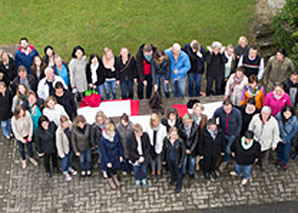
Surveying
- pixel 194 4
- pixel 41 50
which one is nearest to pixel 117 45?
pixel 41 50

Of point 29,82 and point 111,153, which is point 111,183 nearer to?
point 111,153

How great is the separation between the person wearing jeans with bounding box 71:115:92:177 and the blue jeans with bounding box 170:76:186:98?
3.40 metres

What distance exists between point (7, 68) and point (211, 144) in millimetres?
6177

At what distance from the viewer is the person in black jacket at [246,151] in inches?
367

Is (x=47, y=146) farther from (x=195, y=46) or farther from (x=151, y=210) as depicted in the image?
(x=195, y=46)

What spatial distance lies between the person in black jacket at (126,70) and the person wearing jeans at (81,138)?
8.25ft

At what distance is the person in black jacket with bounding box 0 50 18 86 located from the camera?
11688mm

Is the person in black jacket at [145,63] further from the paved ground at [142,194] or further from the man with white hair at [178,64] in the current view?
the paved ground at [142,194]

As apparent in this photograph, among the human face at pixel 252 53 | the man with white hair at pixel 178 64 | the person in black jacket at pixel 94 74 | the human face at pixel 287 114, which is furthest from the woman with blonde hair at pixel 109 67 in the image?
the human face at pixel 287 114

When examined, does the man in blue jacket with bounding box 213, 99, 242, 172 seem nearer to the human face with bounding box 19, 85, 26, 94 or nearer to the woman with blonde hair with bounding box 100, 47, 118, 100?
the woman with blonde hair with bounding box 100, 47, 118, 100

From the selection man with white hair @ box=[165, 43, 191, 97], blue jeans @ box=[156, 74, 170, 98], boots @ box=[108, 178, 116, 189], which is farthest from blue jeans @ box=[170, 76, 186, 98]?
boots @ box=[108, 178, 116, 189]

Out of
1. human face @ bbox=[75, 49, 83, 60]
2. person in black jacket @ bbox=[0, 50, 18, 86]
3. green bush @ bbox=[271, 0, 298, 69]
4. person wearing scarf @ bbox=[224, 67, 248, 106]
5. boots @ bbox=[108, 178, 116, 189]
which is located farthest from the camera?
green bush @ bbox=[271, 0, 298, 69]

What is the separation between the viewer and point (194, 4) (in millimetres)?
16547

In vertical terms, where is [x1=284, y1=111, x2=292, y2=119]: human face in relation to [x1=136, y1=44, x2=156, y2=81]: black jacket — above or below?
below
